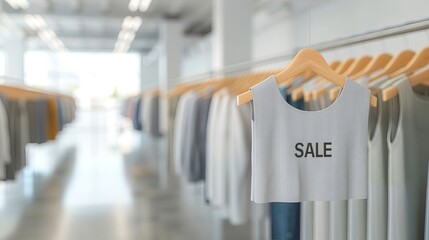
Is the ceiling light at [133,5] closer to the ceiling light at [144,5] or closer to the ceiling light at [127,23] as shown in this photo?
the ceiling light at [144,5]

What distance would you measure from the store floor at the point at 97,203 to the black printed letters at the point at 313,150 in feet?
9.60

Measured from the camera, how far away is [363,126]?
1.47 meters

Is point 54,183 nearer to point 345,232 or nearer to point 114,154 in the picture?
point 114,154

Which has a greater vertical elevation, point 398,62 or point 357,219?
point 398,62

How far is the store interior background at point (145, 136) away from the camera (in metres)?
4.47

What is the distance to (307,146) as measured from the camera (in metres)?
1.46

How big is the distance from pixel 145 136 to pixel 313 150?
12.5 metres

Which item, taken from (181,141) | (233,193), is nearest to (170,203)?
(181,141)

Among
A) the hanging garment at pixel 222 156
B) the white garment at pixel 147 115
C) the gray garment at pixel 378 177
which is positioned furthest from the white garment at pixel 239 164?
the white garment at pixel 147 115

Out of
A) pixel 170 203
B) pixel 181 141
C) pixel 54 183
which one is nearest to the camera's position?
pixel 181 141

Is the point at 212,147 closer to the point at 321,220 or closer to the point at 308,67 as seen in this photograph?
the point at 321,220

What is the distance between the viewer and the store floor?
441 cm

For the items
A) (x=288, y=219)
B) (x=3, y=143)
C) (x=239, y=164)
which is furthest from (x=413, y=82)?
(x=3, y=143)

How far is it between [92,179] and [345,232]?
5832 mm
